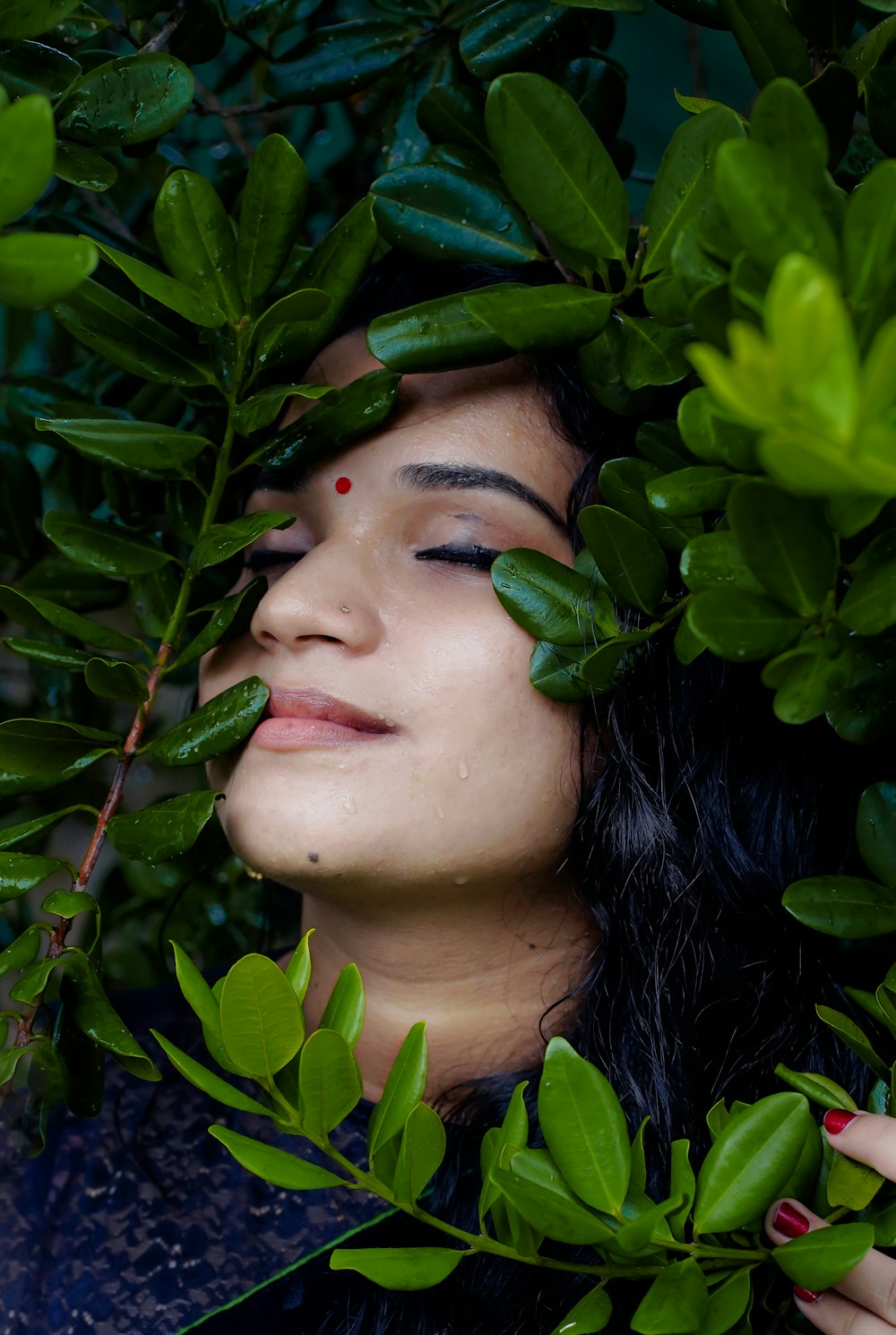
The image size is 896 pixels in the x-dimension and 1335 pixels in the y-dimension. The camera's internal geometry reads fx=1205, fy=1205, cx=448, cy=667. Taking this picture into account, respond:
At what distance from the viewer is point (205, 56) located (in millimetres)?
1242

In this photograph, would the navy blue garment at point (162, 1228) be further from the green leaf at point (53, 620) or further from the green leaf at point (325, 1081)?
the green leaf at point (53, 620)

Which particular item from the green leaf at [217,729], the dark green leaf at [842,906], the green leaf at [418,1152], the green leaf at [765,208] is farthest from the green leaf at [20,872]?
the green leaf at [765,208]

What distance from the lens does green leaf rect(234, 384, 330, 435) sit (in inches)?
39.7

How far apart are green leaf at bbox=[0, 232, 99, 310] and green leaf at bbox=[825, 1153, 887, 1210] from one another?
0.76 meters

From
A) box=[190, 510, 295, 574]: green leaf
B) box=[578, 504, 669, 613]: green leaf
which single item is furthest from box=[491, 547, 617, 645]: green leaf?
box=[190, 510, 295, 574]: green leaf

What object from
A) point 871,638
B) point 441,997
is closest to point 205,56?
point 871,638

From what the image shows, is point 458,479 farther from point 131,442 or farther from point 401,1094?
point 401,1094

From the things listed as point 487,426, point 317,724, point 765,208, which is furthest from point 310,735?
point 765,208

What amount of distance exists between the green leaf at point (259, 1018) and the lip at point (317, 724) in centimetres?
33

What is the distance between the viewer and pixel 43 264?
61 cm

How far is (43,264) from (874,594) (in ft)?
1.58

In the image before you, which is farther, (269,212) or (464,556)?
(464,556)

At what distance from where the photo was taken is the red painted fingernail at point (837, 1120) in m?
0.85

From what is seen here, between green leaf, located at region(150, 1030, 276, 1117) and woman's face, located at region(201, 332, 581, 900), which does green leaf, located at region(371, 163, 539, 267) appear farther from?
green leaf, located at region(150, 1030, 276, 1117)
